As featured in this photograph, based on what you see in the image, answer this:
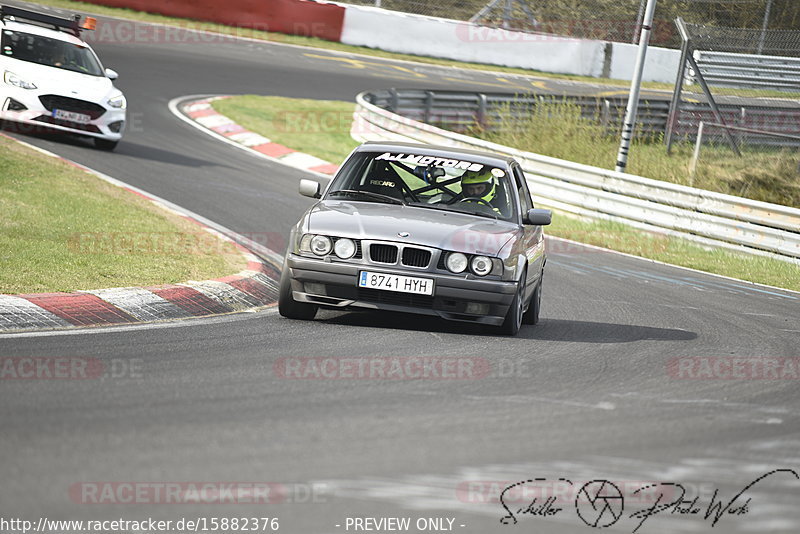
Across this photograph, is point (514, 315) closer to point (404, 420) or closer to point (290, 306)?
point (290, 306)

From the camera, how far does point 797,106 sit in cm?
2958

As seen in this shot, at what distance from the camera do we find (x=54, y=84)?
1730cm

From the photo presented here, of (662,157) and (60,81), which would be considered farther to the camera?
(662,157)

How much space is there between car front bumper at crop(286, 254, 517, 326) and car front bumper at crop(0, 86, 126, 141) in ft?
34.0

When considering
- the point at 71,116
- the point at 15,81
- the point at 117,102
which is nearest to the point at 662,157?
the point at 117,102

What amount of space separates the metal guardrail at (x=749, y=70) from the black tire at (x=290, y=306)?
18.4 meters

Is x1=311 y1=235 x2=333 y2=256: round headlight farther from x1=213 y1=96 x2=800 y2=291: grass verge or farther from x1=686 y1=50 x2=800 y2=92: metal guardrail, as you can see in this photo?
x1=686 y1=50 x2=800 y2=92: metal guardrail

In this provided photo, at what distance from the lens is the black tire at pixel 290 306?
8328 mm

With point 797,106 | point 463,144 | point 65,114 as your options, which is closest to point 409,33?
point 797,106

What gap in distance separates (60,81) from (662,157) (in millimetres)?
11864

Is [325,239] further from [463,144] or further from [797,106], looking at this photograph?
[797,106]

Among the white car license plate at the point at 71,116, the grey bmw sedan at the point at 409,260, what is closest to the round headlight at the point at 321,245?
the grey bmw sedan at the point at 409,260

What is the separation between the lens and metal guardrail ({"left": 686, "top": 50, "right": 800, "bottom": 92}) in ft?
82.5
